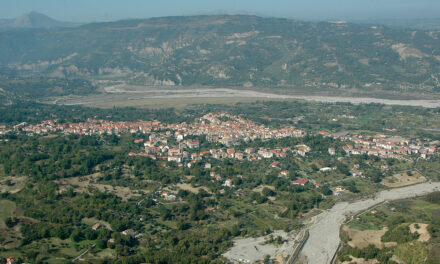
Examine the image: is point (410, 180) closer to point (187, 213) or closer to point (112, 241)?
point (187, 213)

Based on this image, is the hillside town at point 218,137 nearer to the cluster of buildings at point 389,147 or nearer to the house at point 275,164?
the cluster of buildings at point 389,147

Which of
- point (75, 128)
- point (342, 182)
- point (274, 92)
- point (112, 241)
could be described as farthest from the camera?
point (274, 92)

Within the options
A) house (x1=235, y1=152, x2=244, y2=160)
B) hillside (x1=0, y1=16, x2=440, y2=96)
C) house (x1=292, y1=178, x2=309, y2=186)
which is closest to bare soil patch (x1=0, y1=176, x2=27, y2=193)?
house (x1=235, y1=152, x2=244, y2=160)

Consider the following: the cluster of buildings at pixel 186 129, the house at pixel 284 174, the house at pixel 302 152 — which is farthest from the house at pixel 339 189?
the cluster of buildings at pixel 186 129

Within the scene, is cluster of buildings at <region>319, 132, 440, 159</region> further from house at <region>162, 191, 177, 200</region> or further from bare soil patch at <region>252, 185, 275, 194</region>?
house at <region>162, 191, 177, 200</region>

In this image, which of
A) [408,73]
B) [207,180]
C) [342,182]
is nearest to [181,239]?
[207,180]

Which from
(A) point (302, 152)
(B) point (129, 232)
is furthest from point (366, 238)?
(A) point (302, 152)
